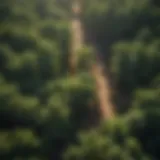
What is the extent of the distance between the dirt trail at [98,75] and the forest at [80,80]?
0.03 metres

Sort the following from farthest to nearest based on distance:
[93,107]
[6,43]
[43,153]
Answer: [6,43] < [93,107] < [43,153]

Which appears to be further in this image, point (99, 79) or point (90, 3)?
point (90, 3)

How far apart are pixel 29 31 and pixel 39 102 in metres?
2.67

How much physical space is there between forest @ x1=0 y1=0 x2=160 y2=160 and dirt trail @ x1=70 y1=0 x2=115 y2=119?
0.03 m

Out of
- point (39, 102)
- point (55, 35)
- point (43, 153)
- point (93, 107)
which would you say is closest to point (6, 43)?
point (55, 35)

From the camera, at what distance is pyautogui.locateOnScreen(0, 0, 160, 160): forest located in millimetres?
7965

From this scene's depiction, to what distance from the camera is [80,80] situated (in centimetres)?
929

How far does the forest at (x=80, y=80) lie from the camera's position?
26.1 feet

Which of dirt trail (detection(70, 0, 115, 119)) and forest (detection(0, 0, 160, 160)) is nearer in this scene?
forest (detection(0, 0, 160, 160))

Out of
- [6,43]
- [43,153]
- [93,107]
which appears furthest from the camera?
[6,43]

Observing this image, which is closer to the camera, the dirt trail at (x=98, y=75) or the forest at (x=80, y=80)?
the forest at (x=80, y=80)

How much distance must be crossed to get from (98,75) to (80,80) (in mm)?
1561

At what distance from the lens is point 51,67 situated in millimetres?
9859

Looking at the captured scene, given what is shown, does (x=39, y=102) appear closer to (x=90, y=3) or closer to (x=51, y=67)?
(x=51, y=67)
